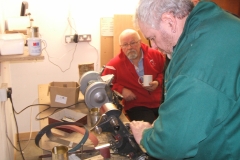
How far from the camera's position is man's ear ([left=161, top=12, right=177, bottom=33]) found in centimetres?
110

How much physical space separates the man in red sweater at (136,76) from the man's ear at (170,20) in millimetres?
1598

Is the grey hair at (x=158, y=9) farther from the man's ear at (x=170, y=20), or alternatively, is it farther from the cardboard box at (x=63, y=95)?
the cardboard box at (x=63, y=95)

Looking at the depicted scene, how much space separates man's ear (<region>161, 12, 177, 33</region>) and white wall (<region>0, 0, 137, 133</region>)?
231 cm

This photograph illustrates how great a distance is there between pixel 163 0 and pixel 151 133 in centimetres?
54

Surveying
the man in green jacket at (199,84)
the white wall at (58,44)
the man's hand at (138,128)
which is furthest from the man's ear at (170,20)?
the white wall at (58,44)

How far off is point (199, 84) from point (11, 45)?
112 centimetres

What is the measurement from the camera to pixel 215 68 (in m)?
0.92

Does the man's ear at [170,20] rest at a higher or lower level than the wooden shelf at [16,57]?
higher

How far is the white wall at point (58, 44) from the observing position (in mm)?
3326

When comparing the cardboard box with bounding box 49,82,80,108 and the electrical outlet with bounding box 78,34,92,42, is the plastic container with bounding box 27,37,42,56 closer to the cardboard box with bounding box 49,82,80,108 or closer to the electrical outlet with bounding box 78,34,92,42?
the cardboard box with bounding box 49,82,80,108

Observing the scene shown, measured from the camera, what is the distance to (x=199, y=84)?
907mm

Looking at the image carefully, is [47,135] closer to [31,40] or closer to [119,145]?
[119,145]

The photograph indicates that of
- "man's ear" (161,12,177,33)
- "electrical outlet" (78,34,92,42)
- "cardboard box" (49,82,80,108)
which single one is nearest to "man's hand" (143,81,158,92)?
"cardboard box" (49,82,80,108)

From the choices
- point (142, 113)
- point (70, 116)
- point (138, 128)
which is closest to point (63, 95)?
point (70, 116)
